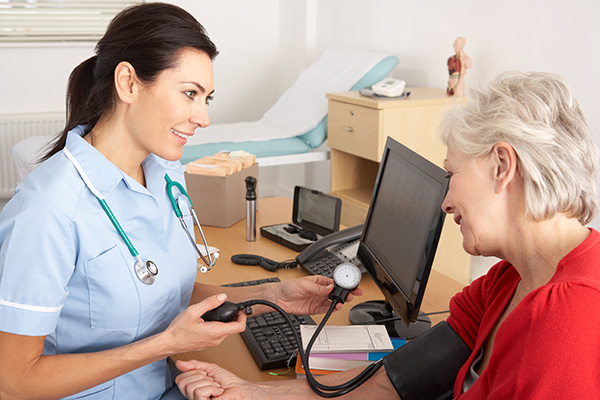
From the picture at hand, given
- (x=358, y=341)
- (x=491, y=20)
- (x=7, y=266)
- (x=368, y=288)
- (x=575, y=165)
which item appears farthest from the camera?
(x=491, y=20)

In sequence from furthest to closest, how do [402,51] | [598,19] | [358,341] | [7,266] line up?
[402,51] → [598,19] → [358,341] → [7,266]

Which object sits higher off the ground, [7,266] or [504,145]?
[504,145]

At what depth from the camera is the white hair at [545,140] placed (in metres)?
0.98

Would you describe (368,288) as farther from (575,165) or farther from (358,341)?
(575,165)

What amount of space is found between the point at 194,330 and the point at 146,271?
17 cm

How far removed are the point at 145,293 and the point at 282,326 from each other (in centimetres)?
36

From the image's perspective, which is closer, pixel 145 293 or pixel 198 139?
pixel 145 293

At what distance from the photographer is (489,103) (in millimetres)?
1055

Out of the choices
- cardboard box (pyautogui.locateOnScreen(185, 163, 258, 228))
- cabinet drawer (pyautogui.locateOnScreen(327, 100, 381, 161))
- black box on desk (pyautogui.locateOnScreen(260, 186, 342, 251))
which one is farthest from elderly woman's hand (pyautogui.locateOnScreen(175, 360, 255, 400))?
cabinet drawer (pyautogui.locateOnScreen(327, 100, 381, 161))

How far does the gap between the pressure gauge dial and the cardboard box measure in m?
0.92

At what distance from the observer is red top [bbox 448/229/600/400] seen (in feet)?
2.79

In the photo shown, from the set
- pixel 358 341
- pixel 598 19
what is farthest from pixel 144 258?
pixel 598 19

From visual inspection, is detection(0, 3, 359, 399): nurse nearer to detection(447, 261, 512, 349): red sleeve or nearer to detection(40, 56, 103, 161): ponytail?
detection(40, 56, 103, 161): ponytail

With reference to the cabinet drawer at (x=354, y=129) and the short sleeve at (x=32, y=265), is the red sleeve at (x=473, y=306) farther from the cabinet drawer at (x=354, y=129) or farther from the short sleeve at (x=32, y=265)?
the cabinet drawer at (x=354, y=129)
